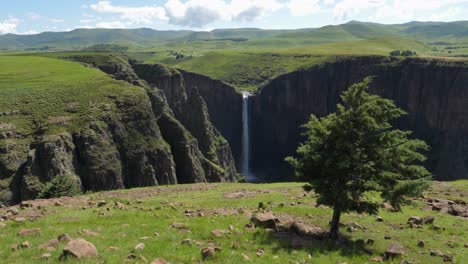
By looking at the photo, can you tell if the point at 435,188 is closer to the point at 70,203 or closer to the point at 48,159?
the point at 70,203

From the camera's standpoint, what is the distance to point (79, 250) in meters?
15.1

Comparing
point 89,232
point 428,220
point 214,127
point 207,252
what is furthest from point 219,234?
point 214,127

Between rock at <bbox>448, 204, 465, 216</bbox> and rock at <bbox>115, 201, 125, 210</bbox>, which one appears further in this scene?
rock at <bbox>448, 204, 465, 216</bbox>

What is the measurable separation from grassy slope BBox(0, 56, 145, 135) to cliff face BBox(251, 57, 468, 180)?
68925mm

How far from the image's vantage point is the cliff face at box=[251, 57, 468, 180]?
119812 millimetres

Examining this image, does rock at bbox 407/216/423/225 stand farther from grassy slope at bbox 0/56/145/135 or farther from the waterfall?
the waterfall

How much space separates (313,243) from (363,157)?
4.88 meters

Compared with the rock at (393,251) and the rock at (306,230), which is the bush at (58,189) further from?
the rock at (393,251)

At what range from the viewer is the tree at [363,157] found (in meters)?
19.9

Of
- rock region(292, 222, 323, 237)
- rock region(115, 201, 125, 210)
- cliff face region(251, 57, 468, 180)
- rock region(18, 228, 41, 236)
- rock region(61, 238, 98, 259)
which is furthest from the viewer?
cliff face region(251, 57, 468, 180)

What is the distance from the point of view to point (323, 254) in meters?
18.7

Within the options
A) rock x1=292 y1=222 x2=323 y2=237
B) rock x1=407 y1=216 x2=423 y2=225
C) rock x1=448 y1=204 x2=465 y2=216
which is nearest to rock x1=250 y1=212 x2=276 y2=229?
rock x1=292 y1=222 x2=323 y2=237

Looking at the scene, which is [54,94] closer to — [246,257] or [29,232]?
[29,232]

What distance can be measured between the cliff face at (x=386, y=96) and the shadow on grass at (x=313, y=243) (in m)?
88.9
